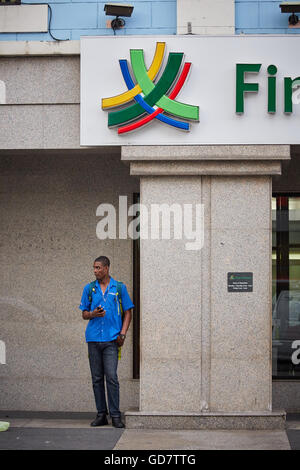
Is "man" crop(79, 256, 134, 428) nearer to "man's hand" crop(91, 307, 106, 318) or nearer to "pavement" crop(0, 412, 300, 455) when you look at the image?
"man's hand" crop(91, 307, 106, 318)

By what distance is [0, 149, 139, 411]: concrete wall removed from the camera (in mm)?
10664

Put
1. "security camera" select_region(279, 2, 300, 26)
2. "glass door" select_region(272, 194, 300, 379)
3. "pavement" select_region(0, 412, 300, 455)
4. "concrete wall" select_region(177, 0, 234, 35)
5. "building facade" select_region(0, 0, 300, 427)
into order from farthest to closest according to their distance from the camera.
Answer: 1. "glass door" select_region(272, 194, 300, 379)
2. "concrete wall" select_region(177, 0, 234, 35)
3. "security camera" select_region(279, 2, 300, 26)
4. "building facade" select_region(0, 0, 300, 427)
5. "pavement" select_region(0, 412, 300, 455)

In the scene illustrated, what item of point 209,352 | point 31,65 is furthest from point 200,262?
point 31,65

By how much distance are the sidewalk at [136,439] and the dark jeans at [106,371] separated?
10.9 inches

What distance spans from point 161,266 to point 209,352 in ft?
3.66

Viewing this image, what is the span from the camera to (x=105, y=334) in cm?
919

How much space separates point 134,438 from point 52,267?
9.94 feet

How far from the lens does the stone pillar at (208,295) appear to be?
9.15m

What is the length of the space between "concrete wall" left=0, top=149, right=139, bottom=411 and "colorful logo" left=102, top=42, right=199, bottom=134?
A: 1645 millimetres

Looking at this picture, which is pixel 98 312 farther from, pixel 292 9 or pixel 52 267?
pixel 292 9

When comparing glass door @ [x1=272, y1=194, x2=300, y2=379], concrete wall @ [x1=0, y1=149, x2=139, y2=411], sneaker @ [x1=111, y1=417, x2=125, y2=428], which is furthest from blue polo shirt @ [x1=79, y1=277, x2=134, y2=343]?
glass door @ [x1=272, y1=194, x2=300, y2=379]

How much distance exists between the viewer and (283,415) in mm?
9055

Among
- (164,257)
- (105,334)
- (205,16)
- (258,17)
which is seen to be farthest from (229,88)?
(105,334)

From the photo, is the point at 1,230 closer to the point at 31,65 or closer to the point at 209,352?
the point at 31,65
